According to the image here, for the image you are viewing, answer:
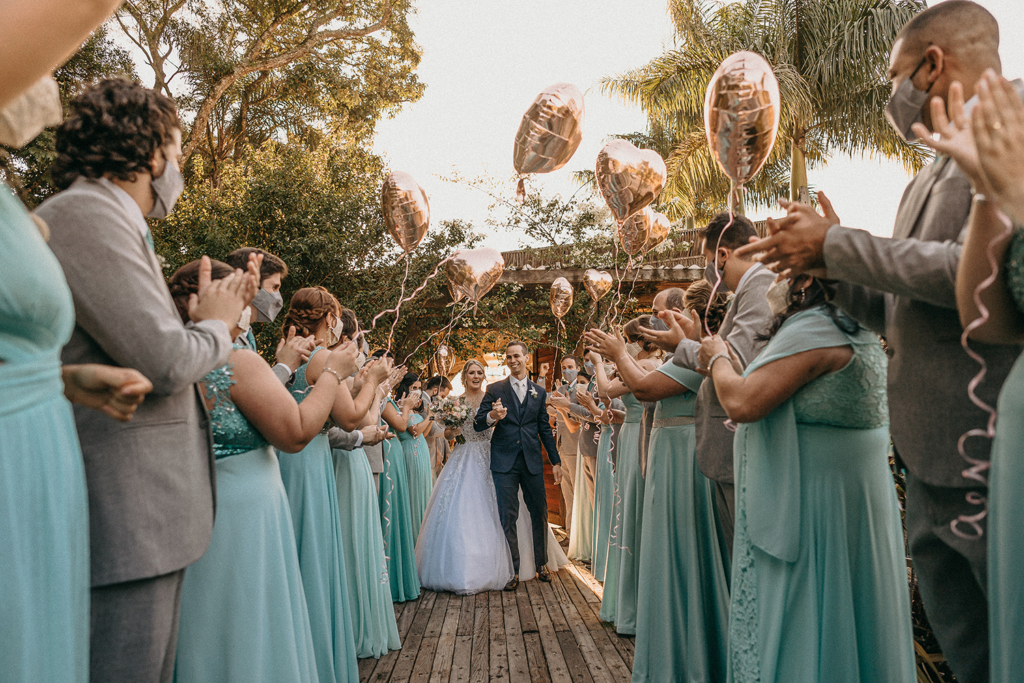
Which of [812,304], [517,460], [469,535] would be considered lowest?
[469,535]

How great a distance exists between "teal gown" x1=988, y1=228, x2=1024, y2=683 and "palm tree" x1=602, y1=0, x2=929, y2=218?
12.1 metres

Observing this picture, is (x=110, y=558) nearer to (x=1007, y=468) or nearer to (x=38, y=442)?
(x=38, y=442)

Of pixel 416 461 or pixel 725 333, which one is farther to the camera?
pixel 416 461

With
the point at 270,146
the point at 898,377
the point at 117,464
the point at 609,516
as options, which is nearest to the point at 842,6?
the point at 609,516

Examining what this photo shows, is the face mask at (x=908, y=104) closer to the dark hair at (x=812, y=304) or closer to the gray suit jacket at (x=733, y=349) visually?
the dark hair at (x=812, y=304)

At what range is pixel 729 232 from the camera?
311cm

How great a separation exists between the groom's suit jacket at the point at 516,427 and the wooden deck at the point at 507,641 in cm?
124

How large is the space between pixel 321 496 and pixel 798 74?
13225 millimetres

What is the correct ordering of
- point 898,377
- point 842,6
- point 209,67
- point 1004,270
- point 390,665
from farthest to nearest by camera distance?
point 209,67 < point 842,6 < point 390,665 < point 898,377 < point 1004,270

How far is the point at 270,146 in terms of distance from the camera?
16.0 metres

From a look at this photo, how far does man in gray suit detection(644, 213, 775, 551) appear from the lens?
2.82 m

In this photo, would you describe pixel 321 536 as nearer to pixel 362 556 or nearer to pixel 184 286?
pixel 362 556

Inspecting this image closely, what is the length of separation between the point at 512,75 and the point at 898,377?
947 centimetres

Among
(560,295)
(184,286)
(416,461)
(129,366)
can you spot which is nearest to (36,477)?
(129,366)
